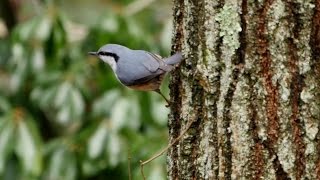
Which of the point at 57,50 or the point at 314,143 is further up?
the point at 57,50

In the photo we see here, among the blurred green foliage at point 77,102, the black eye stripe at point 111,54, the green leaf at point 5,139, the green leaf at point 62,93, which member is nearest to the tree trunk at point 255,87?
the black eye stripe at point 111,54

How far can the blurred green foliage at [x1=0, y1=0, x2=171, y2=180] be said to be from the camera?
10.8ft

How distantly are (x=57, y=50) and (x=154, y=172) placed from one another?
95cm

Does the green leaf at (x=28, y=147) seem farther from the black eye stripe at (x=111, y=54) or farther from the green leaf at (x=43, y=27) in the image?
the black eye stripe at (x=111, y=54)

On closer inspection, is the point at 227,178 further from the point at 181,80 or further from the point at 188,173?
the point at 181,80

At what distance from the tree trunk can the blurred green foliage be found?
1.35 m

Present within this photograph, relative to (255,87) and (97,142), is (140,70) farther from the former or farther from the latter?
(97,142)

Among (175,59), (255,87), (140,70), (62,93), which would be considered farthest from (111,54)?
(62,93)

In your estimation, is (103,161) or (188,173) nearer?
(188,173)

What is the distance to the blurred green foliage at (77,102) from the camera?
328cm

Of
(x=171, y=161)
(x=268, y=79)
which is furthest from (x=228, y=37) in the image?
(x=171, y=161)

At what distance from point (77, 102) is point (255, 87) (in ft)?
6.25

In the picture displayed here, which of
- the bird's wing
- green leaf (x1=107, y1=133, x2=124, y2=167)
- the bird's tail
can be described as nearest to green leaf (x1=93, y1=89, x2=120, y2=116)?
green leaf (x1=107, y1=133, x2=124, y2=167)

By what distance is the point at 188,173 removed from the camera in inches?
71.8
